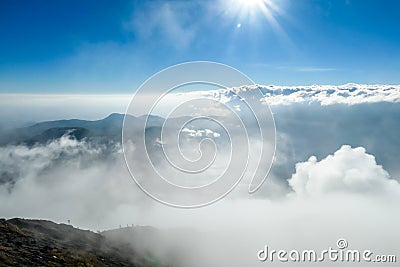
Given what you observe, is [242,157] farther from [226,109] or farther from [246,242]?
[246,242]

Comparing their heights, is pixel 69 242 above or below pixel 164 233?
above

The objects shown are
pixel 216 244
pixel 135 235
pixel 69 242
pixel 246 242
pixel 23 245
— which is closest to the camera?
pixel 23 245

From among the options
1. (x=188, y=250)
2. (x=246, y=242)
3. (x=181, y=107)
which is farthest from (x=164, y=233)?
(x=181, y=107)

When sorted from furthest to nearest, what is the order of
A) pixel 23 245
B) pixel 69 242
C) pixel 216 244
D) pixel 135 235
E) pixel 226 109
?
pixel 216 244 → pixel 135 235 → pixel 69 242 → pixel 23 245 → pixel 226 109

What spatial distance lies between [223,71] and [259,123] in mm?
3291

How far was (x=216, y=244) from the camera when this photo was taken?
135 m

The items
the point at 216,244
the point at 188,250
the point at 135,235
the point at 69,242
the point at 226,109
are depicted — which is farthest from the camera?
the point at 216,244

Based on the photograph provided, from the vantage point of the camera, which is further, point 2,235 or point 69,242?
point 69,242

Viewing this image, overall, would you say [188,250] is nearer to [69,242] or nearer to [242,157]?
[69,242]

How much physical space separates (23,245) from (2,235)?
2730 millimetres

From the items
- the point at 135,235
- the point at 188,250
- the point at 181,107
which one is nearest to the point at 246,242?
the point at 188,250

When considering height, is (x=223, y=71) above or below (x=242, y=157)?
above

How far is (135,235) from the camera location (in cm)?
9750

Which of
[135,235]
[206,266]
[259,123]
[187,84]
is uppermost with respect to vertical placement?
[187,84]
